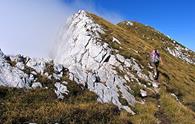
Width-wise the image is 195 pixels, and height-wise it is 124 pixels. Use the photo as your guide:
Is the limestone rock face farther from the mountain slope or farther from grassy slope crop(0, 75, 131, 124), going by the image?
grassy slope crop(0, 75, 131, 124)

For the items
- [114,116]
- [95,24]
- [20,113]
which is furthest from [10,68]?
[95,24]

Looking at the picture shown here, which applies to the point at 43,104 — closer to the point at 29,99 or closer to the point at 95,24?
the point at 29,99

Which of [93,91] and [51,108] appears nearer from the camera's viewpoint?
[51,108]

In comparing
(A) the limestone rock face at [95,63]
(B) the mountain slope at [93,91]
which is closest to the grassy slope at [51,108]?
(B) the mountain slope at [93,91]

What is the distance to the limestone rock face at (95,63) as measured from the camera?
29561 millimetres

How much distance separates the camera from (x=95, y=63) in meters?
40.6

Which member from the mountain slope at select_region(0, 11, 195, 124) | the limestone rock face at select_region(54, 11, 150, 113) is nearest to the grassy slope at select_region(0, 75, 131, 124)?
the mountain slope at select_region(0, 11, 195, 124)

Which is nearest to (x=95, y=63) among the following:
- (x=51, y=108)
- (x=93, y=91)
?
(x=93, y=91)

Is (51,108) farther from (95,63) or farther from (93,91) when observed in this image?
(95,63)

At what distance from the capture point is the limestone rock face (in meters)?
29.6

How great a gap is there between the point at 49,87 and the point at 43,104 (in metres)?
2.64

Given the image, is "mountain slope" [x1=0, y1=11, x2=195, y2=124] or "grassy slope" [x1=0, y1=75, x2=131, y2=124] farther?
"mountain slope" [x1=0, y1=11, x2=195, y2=124]

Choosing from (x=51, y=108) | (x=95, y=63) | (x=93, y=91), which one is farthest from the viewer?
(x=95, y=63)

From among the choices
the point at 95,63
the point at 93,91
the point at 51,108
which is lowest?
the point at 51,108
